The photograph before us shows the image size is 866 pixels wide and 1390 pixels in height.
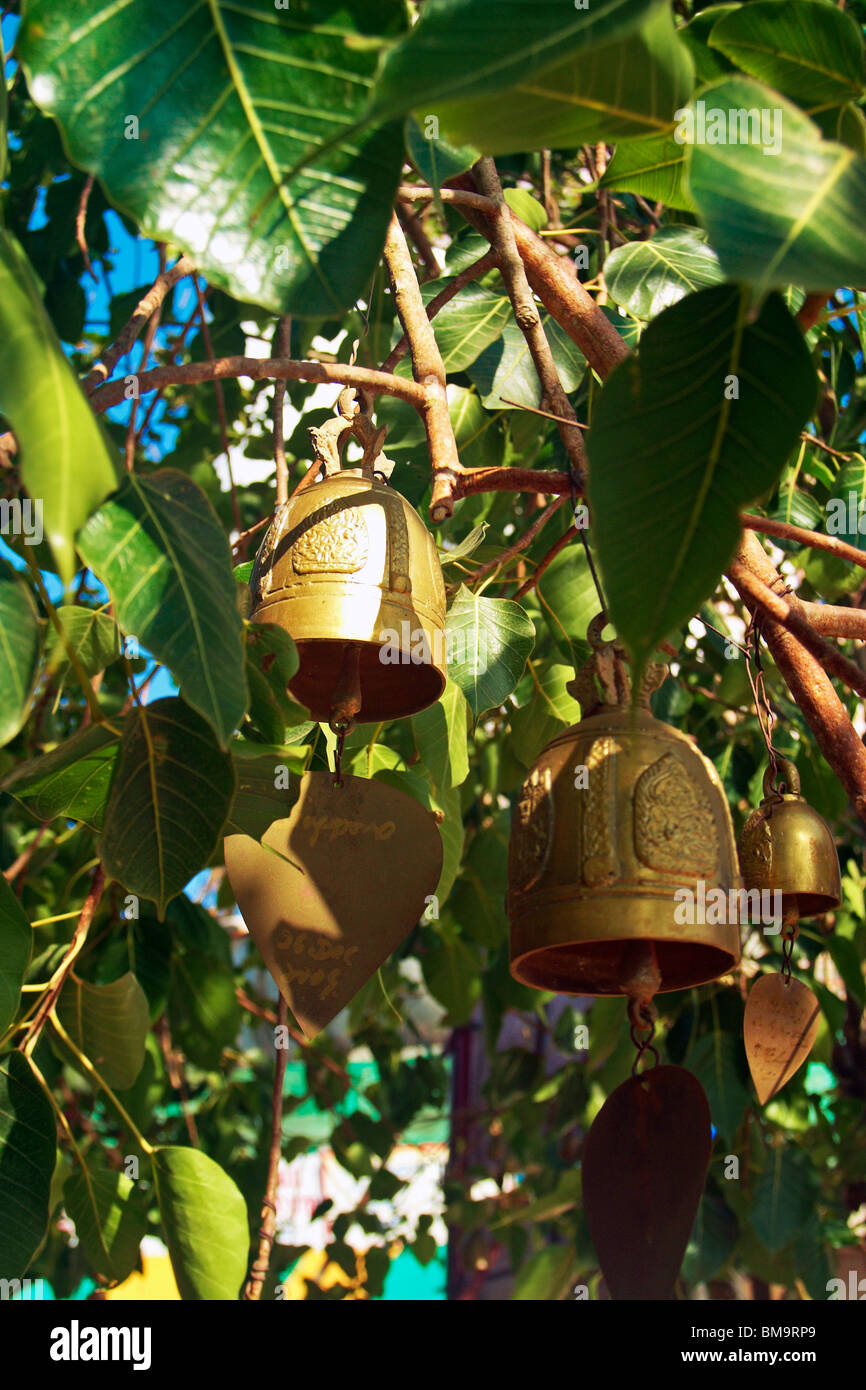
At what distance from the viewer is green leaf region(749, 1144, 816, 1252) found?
255cm

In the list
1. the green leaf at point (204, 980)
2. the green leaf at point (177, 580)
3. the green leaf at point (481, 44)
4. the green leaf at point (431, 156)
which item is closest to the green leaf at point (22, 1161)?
the green leaf at point (177, 580)

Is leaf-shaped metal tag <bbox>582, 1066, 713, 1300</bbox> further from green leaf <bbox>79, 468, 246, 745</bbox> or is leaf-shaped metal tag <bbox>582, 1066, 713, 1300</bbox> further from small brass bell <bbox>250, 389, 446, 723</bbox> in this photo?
green leaf <bbox>79, 468, 246, 745</bbox>

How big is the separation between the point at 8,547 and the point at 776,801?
2.29ft

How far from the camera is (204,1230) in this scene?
1396 millimetres

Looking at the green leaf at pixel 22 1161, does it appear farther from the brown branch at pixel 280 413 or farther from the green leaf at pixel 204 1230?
the brown branch at pixel 280 413

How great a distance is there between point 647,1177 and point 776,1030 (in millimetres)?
230

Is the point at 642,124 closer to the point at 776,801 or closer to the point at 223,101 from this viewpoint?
the point at 223,101

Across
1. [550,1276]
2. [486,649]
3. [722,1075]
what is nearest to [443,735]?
[486,649]

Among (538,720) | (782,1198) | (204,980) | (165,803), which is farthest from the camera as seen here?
(782,1198)

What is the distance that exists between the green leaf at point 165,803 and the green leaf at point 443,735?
540 mm

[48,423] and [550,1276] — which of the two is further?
[550,1276]

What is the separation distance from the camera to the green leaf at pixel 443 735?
1453 mm

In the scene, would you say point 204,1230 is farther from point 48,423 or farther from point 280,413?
point 48,423
